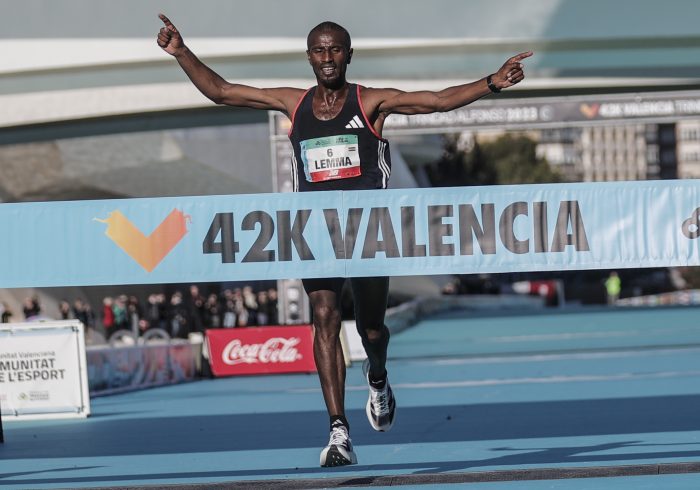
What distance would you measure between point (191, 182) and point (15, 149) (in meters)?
6.03

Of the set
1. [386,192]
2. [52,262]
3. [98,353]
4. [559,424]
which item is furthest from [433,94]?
[98,353]

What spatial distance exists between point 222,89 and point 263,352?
46.3 ft

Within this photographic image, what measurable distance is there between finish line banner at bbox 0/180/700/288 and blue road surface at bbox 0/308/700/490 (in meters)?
1.05

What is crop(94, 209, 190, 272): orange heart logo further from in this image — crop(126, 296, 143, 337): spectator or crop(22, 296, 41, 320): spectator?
crop(22, 296, 41, 320): spectator

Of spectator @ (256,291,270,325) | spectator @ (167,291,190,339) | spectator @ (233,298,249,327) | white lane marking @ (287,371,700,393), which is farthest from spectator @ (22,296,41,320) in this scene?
Result: white lane marking @ (287,371,700,393)

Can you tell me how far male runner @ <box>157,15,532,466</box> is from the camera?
671cm

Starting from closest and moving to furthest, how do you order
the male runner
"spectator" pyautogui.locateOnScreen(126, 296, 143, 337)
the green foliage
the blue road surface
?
the male runner → the blue road surface → "spectator" pyautogui.locateOnScreen(126, 296, 143, 337) → the green foliage

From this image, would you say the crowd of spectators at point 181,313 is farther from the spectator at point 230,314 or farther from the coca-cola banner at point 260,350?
the coca-cola banner at point 260,350

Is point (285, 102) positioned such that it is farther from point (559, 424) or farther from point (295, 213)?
point (559, 424)

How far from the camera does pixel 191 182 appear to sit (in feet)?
153

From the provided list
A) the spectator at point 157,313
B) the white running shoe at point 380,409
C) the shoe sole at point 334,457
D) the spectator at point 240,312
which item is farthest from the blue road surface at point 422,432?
the spectator at point 157,313

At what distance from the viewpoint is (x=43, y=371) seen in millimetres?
14453

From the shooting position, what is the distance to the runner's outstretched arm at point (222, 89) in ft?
23.1

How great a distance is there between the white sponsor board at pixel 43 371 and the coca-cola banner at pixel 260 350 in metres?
6.21
